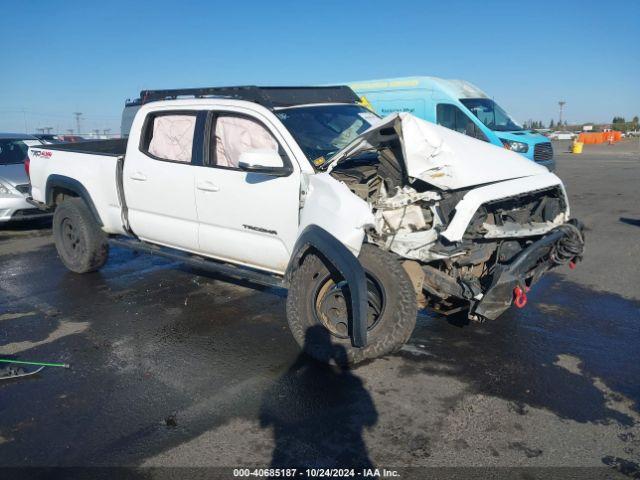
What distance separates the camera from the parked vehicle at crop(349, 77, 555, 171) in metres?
13.5

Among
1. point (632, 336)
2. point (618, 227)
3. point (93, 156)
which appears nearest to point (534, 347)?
point (632, 336)

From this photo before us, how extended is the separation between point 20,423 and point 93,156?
3.47m

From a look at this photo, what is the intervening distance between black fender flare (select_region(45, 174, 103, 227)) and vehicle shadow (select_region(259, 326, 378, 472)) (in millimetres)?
3372

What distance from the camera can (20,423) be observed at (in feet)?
10.8

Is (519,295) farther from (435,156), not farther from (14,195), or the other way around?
(14,195)

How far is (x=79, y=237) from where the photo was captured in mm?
6352

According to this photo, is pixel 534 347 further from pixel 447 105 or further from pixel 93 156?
pixel 447 105

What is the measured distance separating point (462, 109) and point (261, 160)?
10.8m

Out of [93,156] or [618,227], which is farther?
[618,227]

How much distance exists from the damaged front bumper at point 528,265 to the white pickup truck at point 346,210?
1cm

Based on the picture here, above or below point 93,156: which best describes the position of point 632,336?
below

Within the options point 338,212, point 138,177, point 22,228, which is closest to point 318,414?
point 338,212

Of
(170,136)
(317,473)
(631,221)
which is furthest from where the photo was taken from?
(631,221)

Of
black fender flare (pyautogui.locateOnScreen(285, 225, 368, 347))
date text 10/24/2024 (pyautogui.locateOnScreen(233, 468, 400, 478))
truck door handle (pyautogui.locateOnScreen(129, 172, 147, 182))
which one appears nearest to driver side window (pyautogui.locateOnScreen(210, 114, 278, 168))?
truck door handle (pyautogui.locateOnScreen(129, 172, 147, 182))
